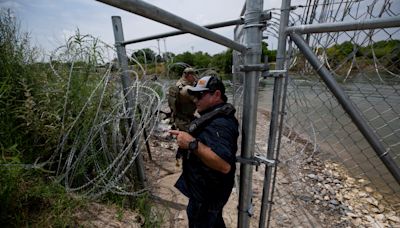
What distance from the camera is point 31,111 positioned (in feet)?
8.19

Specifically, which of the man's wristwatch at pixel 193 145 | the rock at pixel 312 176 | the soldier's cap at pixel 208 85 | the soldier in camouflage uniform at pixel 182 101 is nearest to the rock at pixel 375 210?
the rock at pixel 312 176

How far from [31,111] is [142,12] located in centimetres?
230

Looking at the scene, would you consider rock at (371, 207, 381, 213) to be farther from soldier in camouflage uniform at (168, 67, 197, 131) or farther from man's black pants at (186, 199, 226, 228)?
soldier in camouflage uniform at (168, 67, 197, 131)

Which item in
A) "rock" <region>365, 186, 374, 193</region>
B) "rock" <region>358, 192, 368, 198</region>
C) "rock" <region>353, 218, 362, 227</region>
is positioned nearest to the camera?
"rock" <region>353, 218, 362, 227</region>

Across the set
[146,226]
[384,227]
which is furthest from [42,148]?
[384,227]

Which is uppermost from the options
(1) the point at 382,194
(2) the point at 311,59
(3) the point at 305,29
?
(3) the point at 305,29

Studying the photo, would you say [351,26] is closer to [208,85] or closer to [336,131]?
[208,85]

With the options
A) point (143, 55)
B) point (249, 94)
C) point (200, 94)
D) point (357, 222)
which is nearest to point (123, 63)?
point (143, 55)

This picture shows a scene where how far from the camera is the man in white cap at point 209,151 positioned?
1.56 meters

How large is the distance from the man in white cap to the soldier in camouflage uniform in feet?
10.5

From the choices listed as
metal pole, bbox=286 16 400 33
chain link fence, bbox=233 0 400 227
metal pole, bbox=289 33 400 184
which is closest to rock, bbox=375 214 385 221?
chain link fence, bbox=233 0 400 227

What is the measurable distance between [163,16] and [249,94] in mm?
649

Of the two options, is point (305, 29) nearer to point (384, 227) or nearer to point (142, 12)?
point (142, 12)

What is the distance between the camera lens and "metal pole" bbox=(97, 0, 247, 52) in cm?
76
